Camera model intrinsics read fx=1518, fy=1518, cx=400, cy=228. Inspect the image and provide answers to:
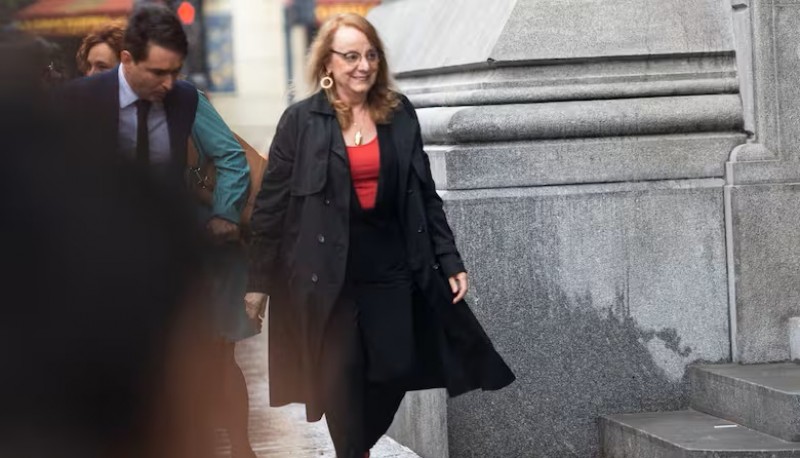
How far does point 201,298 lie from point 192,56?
178 cm

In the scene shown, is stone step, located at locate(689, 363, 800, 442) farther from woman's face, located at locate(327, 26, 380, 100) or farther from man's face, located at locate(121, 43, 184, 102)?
man's face, located at locate(121, 43, 184, 102)

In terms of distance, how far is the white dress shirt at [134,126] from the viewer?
2.55 meters

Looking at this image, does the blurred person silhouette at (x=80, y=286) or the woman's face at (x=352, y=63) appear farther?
the woman's face at (x=352, y=63)

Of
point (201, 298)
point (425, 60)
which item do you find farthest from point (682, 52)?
point (201, 298)

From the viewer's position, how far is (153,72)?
4.01 metres

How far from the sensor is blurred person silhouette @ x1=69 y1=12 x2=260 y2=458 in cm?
439

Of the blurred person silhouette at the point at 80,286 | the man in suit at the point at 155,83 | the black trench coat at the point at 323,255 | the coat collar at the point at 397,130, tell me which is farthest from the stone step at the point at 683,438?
the blurred person silhouette at the point at 80,286

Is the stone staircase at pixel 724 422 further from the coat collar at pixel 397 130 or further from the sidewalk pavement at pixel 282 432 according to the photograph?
the coat collar at pixel 397 130

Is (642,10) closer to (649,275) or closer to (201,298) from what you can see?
(649,275)

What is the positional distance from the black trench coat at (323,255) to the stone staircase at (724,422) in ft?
2.53

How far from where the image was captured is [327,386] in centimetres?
529

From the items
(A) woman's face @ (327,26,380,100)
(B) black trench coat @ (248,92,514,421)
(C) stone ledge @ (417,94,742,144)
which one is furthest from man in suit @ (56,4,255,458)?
(C) stone ledge @ (417,94,742,144)

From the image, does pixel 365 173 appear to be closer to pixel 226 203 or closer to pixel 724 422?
pixel 226 203

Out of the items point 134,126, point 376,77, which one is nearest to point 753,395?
point 376,77
